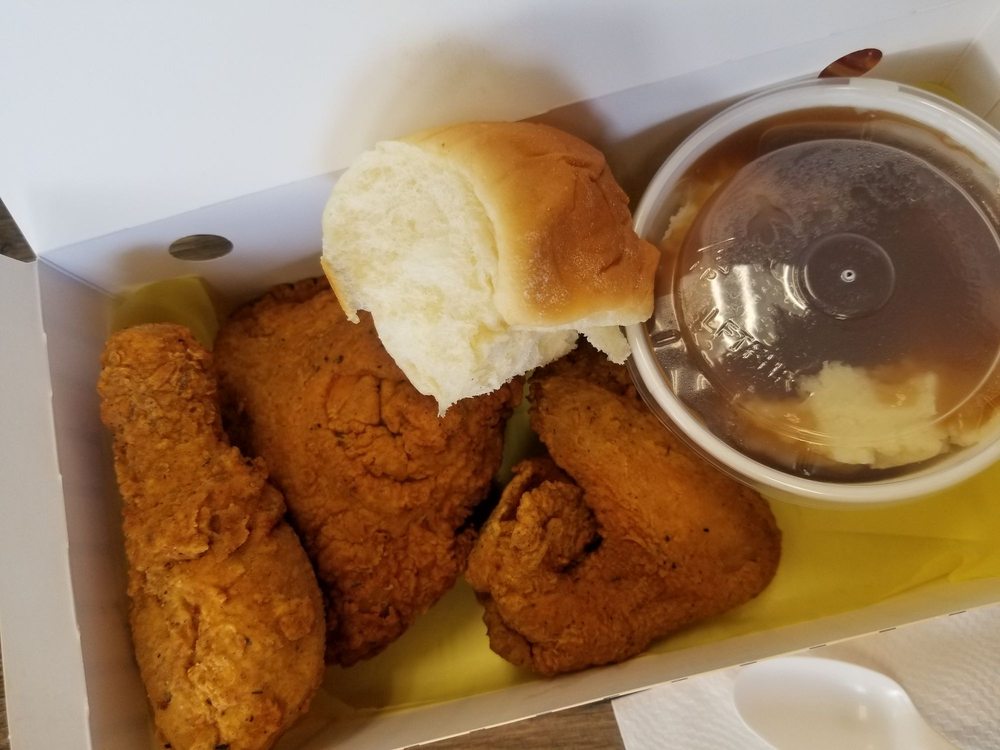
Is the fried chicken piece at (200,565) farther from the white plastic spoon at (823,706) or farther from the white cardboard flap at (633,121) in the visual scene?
the white plastic spoon at (823,706)

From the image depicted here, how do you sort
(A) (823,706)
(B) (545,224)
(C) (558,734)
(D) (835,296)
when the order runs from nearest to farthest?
(B) (545,224)
(D) (835,296)
(A) (823,706)
(C) (558,734)

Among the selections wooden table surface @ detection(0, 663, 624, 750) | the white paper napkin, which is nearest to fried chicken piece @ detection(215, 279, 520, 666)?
wooden table surface @ detection(0, 663, 624, 750)

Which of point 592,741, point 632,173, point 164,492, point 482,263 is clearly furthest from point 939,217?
point 164,492

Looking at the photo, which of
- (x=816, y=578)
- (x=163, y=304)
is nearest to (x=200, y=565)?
(x=163, y=304)

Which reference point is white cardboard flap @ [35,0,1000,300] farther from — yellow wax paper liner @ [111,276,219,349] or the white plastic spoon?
the white plastic spoon

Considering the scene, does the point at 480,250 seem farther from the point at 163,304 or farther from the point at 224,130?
the point at 163,304

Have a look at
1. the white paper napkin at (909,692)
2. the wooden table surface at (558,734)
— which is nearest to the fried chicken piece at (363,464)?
the wooden table surface at (558,734)
